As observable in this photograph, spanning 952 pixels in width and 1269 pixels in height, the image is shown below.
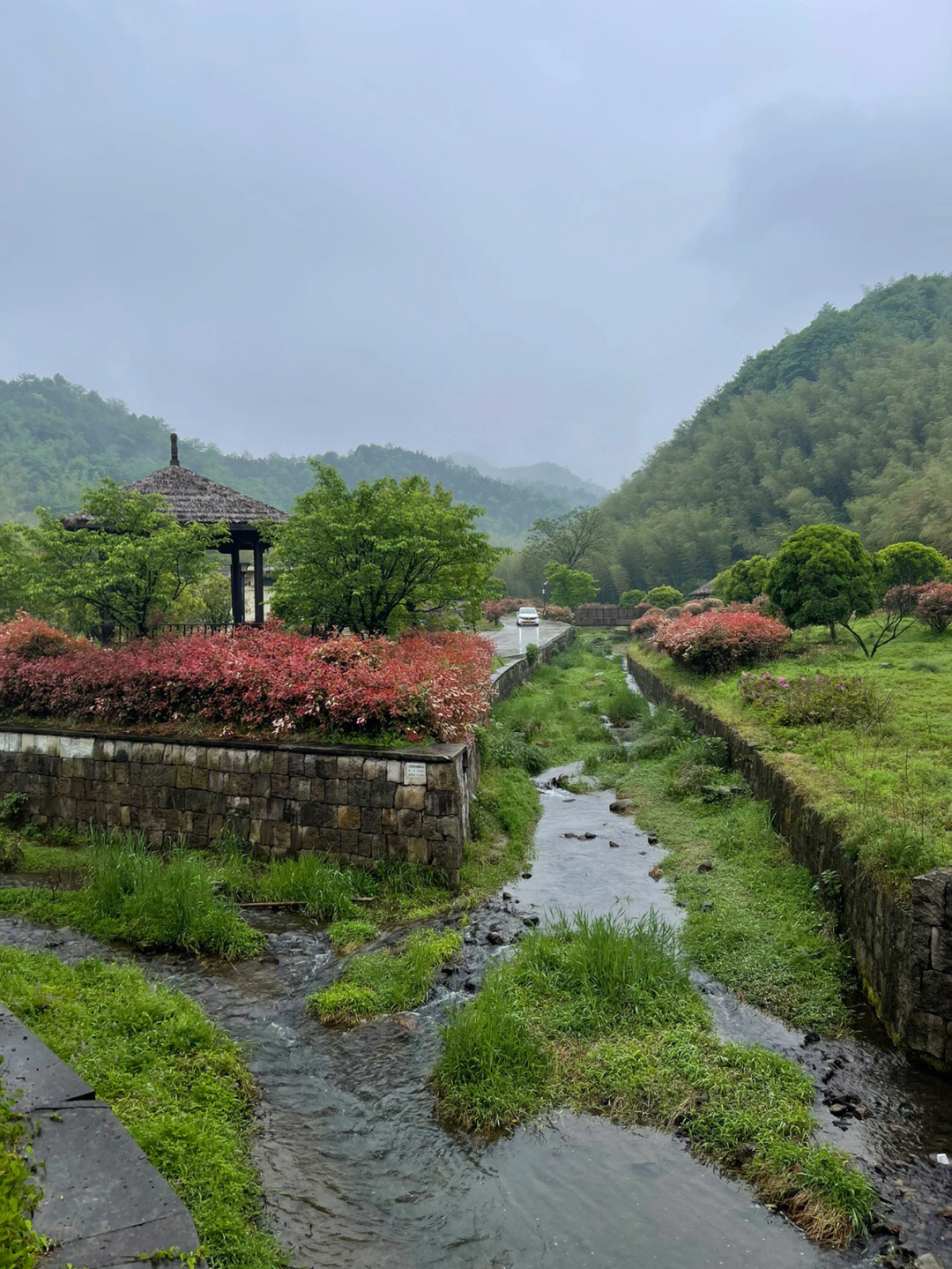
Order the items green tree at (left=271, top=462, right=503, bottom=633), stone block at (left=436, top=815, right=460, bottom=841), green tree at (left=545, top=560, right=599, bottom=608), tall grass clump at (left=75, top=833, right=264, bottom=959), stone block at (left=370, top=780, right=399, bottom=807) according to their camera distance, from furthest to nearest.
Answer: green tree at (left=545, top=560, right=599, bottom=608) → green tree at (left=271, top=462, right=503, bottom=633) → stone block at (left=370, top=780, right=399, bottom=807) → stone block at (left=436, top=815, right=460, bottom=841) → tall grass clump at (left=75, top=833, right=264, bottom=959)

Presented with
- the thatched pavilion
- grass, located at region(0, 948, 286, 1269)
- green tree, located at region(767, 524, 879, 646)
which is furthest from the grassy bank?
the thatched pavilion

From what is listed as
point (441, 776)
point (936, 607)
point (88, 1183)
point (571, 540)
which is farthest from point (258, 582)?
point (571, 540)

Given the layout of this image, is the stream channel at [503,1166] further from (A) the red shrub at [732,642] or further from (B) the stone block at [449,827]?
(A) the red shrub at [732,642]

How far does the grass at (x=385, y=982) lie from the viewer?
4809mm

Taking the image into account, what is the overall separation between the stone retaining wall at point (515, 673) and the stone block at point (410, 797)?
571 centimetres

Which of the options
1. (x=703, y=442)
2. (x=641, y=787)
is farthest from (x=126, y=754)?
(x=703, y=442)

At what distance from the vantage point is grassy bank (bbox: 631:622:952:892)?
4836mm

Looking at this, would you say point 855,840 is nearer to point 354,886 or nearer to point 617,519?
point 354,886

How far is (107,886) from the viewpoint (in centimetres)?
594

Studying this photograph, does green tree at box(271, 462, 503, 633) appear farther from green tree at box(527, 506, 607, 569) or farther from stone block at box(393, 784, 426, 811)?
green tree at box(527, 506, 607, 569)

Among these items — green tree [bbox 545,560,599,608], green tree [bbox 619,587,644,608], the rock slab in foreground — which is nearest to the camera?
the rock slab in foreground

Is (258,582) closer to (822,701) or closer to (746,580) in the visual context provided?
(822,701)

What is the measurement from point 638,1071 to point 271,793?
13.5 feet

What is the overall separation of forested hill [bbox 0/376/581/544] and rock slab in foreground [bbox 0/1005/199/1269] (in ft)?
170
